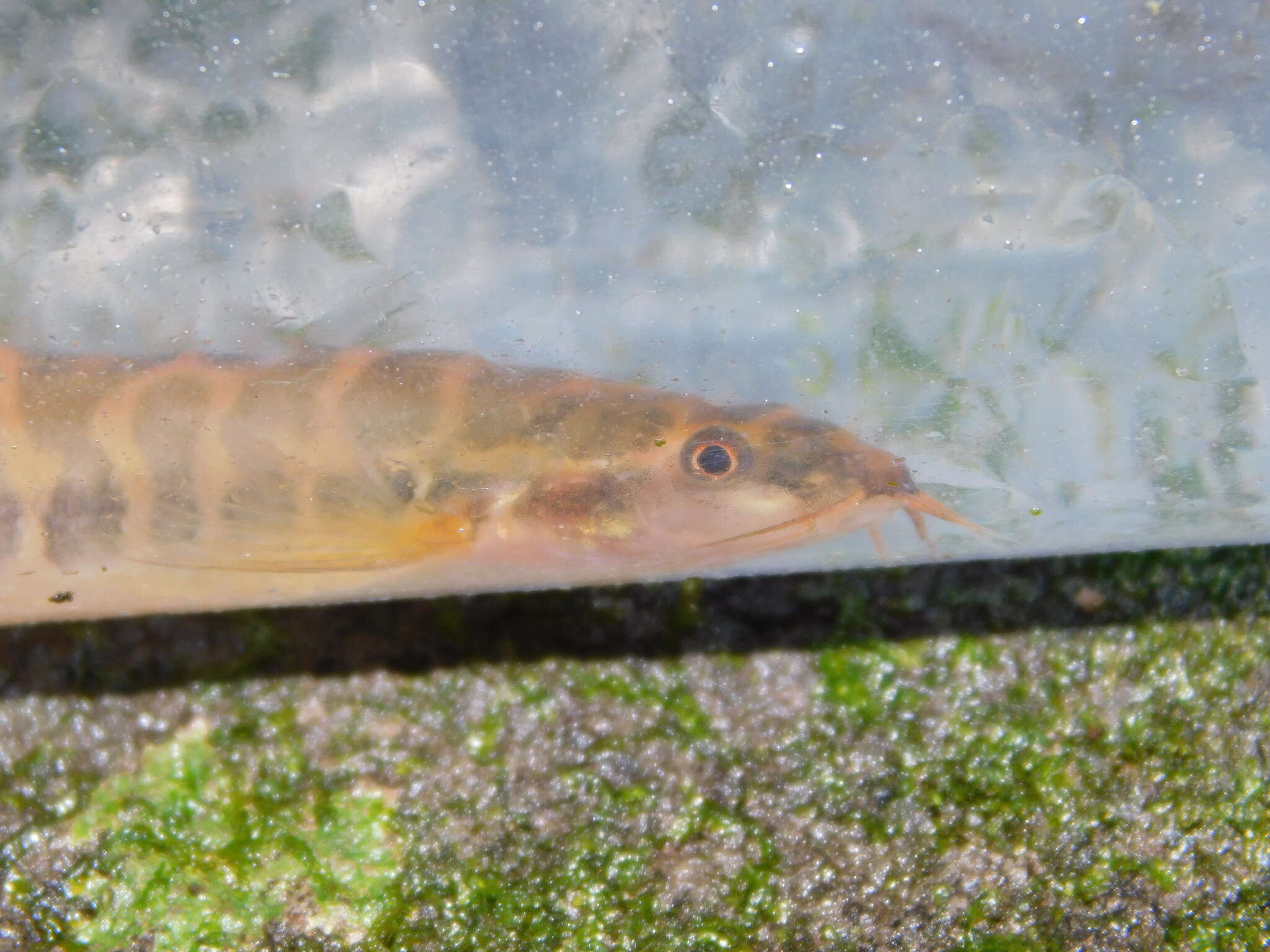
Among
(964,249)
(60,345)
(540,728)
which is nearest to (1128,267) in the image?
(964,249)

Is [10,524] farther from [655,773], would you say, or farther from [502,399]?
[655,773]

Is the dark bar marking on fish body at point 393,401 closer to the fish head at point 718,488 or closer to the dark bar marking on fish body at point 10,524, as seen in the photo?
the fish head at point 718,488

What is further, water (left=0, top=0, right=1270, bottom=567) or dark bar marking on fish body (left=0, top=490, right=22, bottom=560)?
dark bar marking on fish body (left=0, top=490, right=22, bottom=560)

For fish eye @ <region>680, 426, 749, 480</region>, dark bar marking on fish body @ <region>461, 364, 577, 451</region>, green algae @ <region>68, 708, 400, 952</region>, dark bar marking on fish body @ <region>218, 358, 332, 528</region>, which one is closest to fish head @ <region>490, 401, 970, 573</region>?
fish eye @ <region>680, 426, 749, 480</region>

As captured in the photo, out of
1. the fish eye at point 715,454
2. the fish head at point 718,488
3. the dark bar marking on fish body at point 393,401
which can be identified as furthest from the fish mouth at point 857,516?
the dark bar marking on fish body at point 393,401

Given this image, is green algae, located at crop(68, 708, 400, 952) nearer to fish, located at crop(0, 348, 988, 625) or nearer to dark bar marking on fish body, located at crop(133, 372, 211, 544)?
fish, located at crop(0, 348, 988, 625)

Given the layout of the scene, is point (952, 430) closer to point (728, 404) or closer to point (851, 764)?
point (728, 404)
